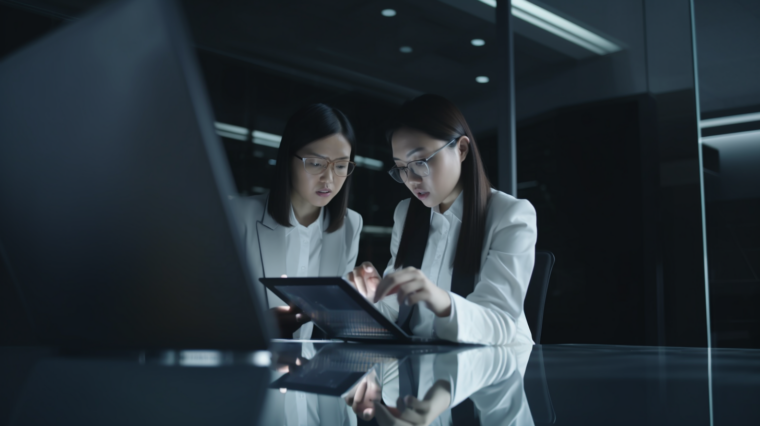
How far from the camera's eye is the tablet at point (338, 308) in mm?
797

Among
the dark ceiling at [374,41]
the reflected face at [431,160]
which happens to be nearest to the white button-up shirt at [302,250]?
the reflected face at [431,160]

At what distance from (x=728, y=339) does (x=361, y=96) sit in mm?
3097

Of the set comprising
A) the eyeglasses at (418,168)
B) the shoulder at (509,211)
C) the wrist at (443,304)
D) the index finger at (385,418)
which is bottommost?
the index finger at (385,418)

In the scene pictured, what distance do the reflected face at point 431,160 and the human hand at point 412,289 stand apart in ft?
1.88

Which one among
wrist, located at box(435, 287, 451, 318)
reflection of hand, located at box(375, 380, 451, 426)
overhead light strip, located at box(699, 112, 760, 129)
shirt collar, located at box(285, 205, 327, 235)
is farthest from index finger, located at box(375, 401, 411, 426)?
overhead light strip, located at box(699, 112, 760, 129)

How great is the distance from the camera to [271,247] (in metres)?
1.90

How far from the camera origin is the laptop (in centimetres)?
46

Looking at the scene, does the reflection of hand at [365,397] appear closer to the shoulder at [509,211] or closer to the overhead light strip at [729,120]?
the shoulder at [509,211]

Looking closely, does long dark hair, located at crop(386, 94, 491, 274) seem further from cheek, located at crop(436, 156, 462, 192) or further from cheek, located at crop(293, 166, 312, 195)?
cheek, located at crop(293, 166, 312, 195)

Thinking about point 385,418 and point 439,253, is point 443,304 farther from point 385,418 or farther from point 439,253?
point 385,418

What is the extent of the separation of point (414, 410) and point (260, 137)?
4.07 metres

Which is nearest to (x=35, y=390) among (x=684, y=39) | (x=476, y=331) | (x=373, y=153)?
(x=476, y=331)

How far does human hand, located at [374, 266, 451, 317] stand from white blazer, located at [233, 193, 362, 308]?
2.79ft

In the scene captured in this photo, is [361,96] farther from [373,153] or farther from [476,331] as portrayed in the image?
[476,331]
